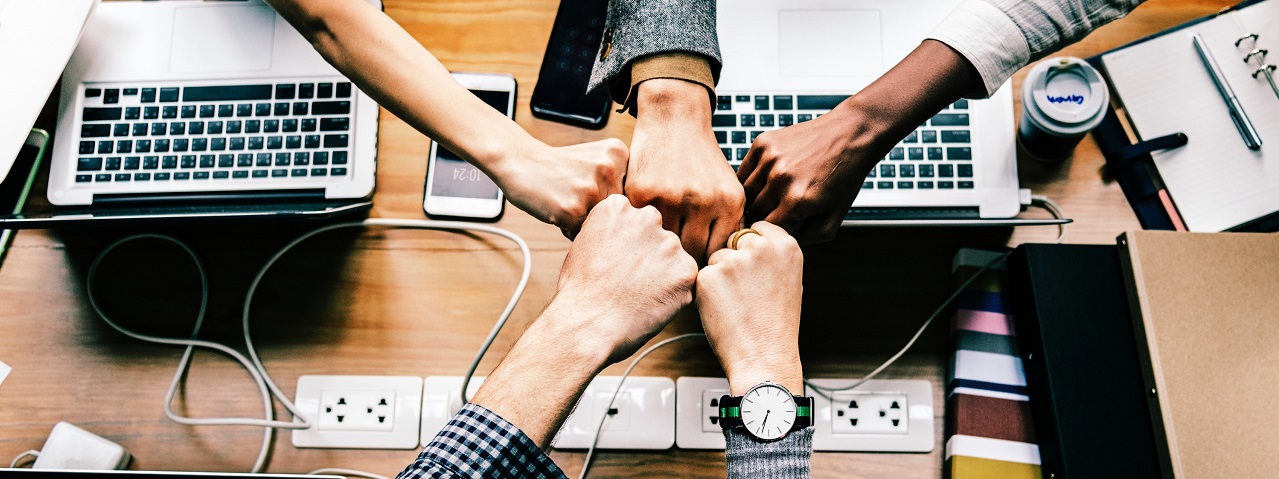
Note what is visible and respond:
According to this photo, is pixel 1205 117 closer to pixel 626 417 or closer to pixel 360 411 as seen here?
pixel 626 417

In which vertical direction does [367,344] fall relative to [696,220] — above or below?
below

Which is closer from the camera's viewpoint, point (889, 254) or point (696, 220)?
point (696, 220)

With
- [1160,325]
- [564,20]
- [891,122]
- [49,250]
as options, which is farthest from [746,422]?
[49,250]

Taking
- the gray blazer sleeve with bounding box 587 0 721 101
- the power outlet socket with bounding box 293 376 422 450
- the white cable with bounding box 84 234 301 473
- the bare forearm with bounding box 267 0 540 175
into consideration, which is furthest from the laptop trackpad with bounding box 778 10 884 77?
→ the white cable with bounding box 84 234 301 473

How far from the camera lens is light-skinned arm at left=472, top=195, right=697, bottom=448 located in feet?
2.11

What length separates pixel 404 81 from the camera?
2.54ft

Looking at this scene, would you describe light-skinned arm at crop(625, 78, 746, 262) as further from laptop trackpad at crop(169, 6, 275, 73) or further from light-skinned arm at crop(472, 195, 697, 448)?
laptop trackpad at crop(169, 6, 275, 73)

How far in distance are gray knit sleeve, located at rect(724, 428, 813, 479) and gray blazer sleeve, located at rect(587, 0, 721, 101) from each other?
393 mm

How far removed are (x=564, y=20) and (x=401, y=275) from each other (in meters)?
0.38

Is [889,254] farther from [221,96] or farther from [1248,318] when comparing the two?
[221,96]

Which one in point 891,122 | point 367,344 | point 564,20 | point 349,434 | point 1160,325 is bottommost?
point 349,434

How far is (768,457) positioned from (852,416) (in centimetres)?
24

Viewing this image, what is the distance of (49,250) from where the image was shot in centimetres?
91

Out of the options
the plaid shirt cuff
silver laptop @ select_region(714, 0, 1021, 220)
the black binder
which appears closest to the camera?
the plaid shirt cuff
